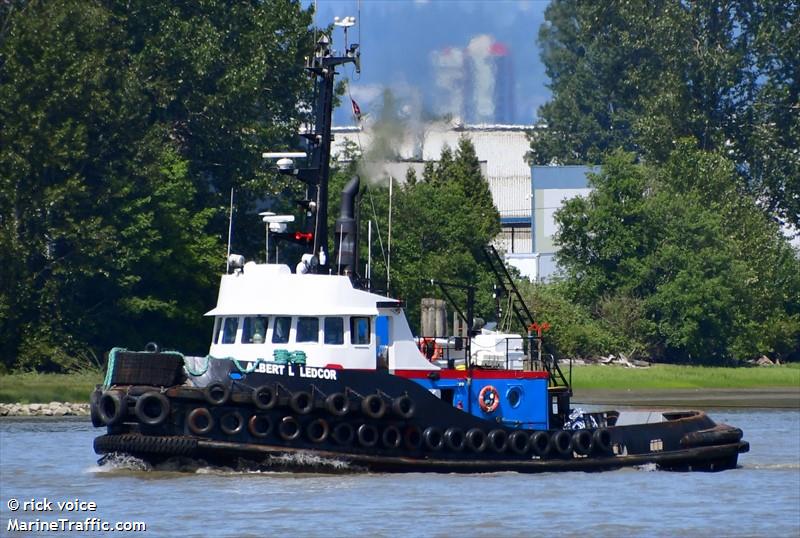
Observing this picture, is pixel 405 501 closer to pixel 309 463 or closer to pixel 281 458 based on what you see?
pixel 309 463

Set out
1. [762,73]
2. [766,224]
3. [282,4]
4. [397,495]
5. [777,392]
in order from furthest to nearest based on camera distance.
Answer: [762,73] → [766,224] → [282,4] → [777,392] → [397,495]

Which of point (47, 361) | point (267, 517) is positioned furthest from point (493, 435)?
point (47, 361)

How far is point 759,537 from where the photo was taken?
74.0 feet

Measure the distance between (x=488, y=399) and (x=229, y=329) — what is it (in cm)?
503

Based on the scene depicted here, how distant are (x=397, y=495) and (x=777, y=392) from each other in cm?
3575

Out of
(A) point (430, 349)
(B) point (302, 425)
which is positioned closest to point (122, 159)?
(A) point (430, 349)

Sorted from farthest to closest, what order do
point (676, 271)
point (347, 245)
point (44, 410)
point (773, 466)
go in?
point (676, 271), point (44, 410), point (773, 466), point (347, 245)

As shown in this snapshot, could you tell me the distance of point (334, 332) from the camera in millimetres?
28578

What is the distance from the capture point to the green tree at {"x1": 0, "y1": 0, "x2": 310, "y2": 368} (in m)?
52.5

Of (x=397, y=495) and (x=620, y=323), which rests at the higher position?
(x=620, y=323)

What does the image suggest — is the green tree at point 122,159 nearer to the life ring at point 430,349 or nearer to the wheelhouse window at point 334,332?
the life ring at point 430,349

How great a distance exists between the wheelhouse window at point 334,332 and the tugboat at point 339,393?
2 centimetres

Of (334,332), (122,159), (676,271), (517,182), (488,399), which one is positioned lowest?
(488,399)

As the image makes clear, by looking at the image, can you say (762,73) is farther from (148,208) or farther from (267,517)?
(267,517)
